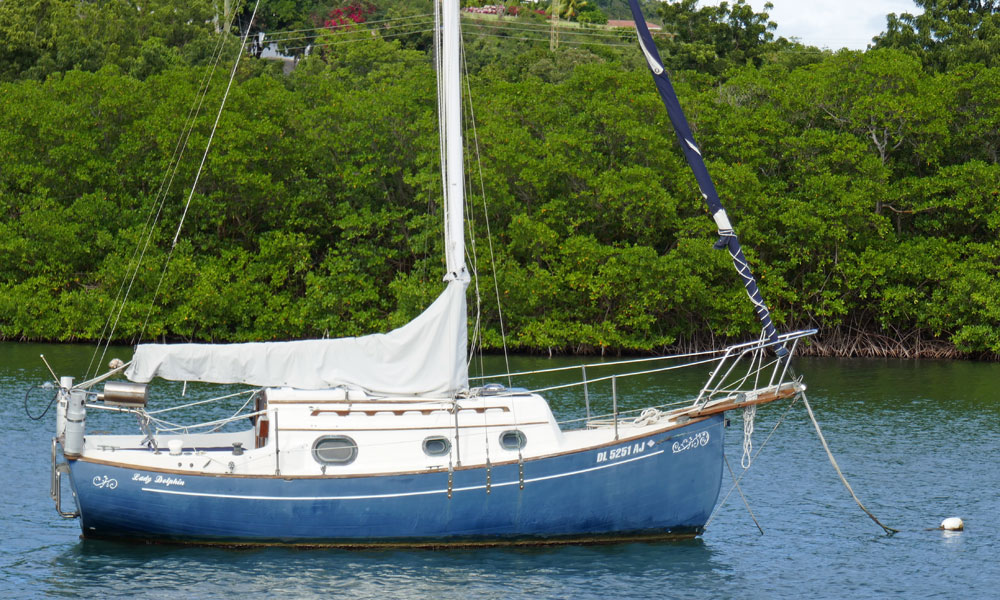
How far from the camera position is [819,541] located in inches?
947

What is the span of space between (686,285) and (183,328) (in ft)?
72.6

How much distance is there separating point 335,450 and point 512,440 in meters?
3.19

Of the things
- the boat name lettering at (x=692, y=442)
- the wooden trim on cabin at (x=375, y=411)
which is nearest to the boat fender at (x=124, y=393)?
the wooden trim on cabin at (x=375, y=411)

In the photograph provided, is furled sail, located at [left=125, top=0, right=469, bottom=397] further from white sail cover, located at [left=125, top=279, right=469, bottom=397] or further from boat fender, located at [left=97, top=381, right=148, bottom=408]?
boat fender, located at [left=97, top=381, right=148, bottom=408]

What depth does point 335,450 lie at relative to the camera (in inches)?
853

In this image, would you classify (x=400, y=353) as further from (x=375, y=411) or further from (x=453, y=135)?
(x=453, y=135)

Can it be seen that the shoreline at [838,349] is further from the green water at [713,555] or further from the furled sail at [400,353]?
the furled sail at [400,353]

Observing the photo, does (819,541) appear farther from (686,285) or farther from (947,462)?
(686,285)

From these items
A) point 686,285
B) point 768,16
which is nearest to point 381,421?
Answer: point 686,285

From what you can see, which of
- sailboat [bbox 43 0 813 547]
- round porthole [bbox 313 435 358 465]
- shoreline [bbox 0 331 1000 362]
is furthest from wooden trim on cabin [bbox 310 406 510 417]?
shoreline [bbox 0 331 1000 362]

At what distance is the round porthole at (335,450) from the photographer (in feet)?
70.9

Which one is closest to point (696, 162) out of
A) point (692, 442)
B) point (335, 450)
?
point (692, 442)

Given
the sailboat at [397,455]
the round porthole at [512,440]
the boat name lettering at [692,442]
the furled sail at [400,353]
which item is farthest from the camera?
the boat name lettering at [692,442]

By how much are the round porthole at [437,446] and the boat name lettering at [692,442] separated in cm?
412
